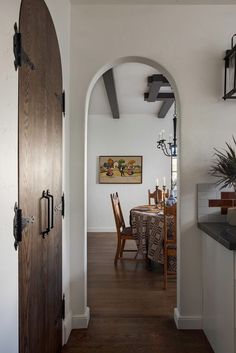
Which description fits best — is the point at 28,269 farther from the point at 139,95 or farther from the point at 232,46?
the point at 139,95

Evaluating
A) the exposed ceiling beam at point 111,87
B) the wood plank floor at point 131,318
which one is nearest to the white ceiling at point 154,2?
the exposed ceiling beam at point 111,87

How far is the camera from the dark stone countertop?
167 centimetres

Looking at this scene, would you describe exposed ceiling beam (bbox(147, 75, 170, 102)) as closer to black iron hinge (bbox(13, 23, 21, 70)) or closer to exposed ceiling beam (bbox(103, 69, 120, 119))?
exposed ceiling beam (bbox(103, 69, 120, 119))

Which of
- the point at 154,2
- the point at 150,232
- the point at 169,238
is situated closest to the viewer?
the point at 154,2

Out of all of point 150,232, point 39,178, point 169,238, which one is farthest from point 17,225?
point 150,232

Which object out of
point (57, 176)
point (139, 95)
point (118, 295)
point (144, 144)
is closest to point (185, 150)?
point (57, 176)

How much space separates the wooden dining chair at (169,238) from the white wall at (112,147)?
128 inches

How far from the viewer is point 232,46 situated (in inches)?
94.8

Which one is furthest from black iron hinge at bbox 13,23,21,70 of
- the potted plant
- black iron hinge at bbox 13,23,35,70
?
the potted plant

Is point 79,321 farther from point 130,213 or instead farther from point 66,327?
point 130,213

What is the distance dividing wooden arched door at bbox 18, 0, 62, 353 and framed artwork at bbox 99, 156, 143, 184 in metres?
4.91

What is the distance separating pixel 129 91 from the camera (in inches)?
203

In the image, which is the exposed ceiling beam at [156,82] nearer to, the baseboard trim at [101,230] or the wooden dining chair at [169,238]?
the wooden dining chair at [169,238]

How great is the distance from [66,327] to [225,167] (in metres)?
1.71
